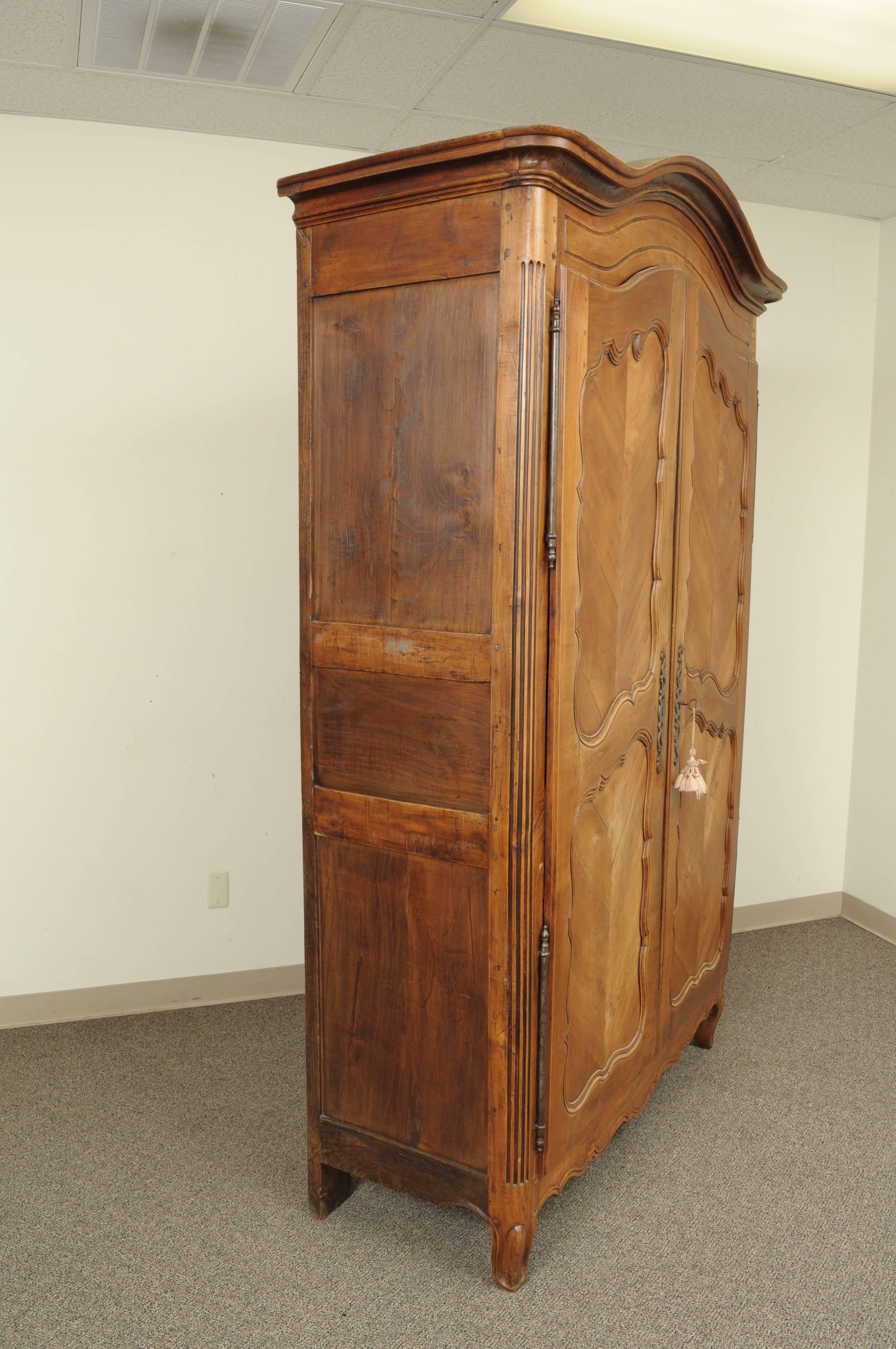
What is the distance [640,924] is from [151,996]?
1616 millimetres

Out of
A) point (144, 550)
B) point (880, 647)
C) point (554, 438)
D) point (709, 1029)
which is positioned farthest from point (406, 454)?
point (880, 647)

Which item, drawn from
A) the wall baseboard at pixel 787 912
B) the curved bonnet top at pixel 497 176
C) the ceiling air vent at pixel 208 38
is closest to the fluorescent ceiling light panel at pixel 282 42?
the ceiling air vent at pixel 208 38

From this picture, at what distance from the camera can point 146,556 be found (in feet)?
9.72

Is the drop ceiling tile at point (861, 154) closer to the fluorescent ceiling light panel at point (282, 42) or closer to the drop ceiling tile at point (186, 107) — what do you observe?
the drop ceiling tile at point (186, 107)

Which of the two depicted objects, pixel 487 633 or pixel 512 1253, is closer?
pixel 487 633

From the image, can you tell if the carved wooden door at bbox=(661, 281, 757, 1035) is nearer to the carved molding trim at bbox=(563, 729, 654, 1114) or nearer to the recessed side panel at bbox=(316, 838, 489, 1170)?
the carved molding trim at bbox=(563, 729, 654, 1114)

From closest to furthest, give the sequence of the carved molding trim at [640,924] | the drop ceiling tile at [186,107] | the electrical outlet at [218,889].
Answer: the carved molding trim at [640,924] < the drop ceiling tile at [186,107] < the electrical outlet at [218,889]

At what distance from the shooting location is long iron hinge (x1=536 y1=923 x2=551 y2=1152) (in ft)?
6.20

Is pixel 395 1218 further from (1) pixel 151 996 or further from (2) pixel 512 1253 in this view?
(1) pixel 151 996

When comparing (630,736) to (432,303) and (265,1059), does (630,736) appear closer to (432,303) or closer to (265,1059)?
(432,303)

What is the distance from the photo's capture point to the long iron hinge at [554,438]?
5.70 ft

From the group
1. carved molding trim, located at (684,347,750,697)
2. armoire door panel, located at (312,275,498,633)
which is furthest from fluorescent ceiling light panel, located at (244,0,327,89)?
carved molding trim, located at (684,347,750,697)

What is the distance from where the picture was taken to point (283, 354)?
3012mm

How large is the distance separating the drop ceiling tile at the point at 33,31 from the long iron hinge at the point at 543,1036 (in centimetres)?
214
